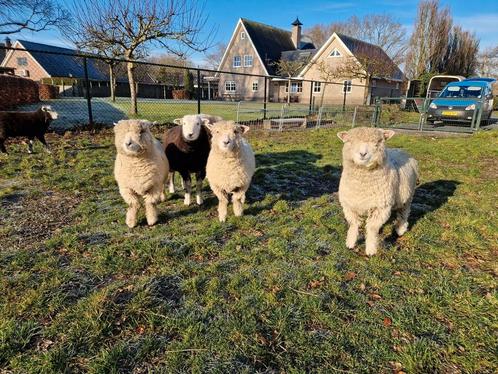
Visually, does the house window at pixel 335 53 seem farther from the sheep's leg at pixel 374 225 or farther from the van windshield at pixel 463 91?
the sheep's leg at pixel 374 225

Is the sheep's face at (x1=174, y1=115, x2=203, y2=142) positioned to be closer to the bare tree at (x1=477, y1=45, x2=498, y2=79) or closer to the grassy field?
the grassy field

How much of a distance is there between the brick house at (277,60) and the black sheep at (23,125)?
32.3m

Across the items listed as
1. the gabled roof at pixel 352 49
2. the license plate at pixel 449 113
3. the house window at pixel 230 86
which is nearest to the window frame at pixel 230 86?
the house window at pixel 230 86

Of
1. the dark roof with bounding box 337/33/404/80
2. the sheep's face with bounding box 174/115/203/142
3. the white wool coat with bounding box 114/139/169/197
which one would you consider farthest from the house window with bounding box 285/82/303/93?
the white wool coat with bounding box 114/139/169/197

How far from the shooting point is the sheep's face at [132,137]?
400 centimetres

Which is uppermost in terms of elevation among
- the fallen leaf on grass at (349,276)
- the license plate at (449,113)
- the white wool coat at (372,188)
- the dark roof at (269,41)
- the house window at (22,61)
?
the dark roof at (269,41)

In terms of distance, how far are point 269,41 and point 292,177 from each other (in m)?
43.5

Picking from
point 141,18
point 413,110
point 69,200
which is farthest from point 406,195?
point 413,110

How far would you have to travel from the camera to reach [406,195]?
4086mm

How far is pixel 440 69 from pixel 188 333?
4741 cm

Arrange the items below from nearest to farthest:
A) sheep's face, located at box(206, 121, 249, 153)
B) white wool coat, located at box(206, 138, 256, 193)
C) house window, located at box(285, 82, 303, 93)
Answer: sheep's face, located at box(206, 121, 249, 153)
white wool coat, located at box(206, 138, 256, 193)
house window, located at box(285, 82, 303, 93)

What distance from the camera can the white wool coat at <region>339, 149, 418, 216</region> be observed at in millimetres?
3691

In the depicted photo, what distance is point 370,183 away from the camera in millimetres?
3689

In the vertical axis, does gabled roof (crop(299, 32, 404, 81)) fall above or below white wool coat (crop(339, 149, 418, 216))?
above
